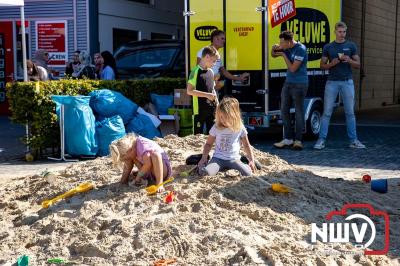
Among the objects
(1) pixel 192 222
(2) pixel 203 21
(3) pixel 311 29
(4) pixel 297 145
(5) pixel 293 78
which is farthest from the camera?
(3) pixel 311 29

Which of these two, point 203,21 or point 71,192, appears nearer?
point 71,192

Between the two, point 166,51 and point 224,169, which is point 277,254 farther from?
point 166,51

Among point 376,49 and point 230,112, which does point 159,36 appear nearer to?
point 376,49

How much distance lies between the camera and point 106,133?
37.3 ft

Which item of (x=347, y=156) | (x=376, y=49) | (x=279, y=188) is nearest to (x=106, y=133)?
(x=347, y=156)

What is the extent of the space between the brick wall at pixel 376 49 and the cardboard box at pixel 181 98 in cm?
1061

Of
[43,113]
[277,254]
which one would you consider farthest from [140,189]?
[43,113]

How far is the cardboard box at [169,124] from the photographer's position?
1239 cm

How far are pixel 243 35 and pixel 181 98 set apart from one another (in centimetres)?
169

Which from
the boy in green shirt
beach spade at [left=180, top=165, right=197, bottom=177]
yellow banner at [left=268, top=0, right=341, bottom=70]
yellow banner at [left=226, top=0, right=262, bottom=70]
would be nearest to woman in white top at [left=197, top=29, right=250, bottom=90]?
yellow banner at [left=226, top=0, right=262, bottom=70]

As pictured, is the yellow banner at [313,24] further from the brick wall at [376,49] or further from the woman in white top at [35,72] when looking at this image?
the brick wall at [376,49]

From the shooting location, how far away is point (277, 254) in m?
5.09

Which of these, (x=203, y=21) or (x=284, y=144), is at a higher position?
(x=203, y=21)

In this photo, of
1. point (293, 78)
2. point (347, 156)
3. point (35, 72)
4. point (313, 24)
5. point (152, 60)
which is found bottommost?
point (347, 156)
